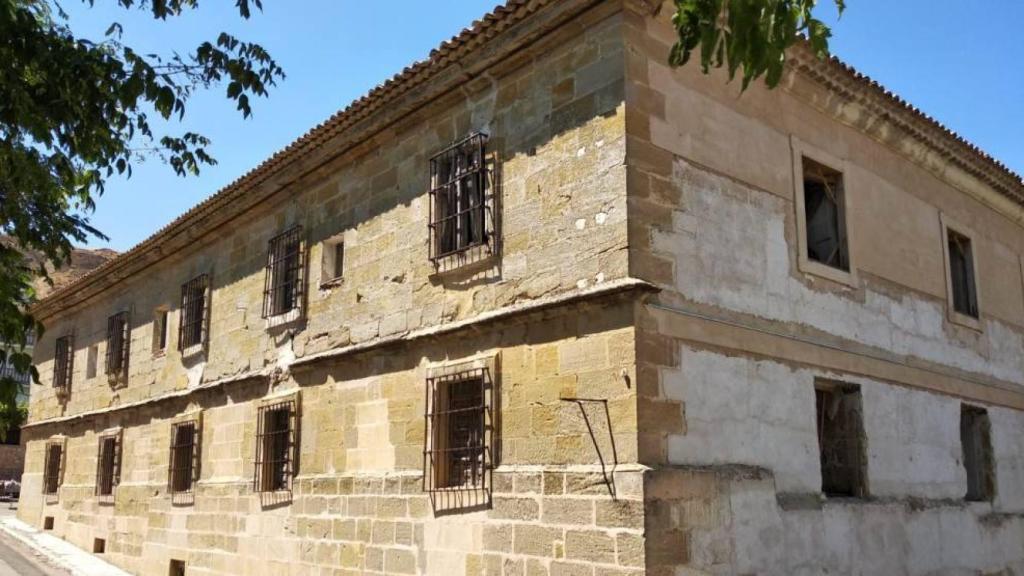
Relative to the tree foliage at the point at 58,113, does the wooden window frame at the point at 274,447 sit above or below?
below

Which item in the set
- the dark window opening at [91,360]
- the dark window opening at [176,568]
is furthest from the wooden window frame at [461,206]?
the dark window opening at [91,360]

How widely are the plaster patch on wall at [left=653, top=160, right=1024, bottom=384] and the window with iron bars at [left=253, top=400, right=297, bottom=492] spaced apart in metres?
5.49

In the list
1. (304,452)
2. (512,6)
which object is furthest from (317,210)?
(512,6)

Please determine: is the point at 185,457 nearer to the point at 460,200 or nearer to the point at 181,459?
the point at 181,459

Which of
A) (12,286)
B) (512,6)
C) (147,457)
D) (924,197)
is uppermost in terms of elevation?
(512,6)

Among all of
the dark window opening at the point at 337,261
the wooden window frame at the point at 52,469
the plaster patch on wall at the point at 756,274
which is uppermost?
the dark window opening at the point at 337,261

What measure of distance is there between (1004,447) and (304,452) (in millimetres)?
8150

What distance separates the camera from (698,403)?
697 cm

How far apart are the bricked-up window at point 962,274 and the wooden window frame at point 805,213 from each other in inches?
103

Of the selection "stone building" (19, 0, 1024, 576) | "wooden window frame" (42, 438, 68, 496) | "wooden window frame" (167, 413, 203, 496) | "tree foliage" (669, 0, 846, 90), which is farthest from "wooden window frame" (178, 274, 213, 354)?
"tree foliage" (669, 0, 846, 90)

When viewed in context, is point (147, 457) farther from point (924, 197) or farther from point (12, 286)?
point (924, 197)

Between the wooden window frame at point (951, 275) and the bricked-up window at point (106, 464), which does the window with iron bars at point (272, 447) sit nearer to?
the bricked-up window at point (106, 464)

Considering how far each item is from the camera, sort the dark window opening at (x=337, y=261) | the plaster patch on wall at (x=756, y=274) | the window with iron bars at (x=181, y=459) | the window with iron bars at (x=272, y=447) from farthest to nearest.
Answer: the window with iron bars at (x=181, y=459), the window with iron bars at (x=272, y=447), the dark window opening at (x=337, y=261), the plaster patch on wall at (x=756, y=274)

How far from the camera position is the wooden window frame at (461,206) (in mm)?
8250
